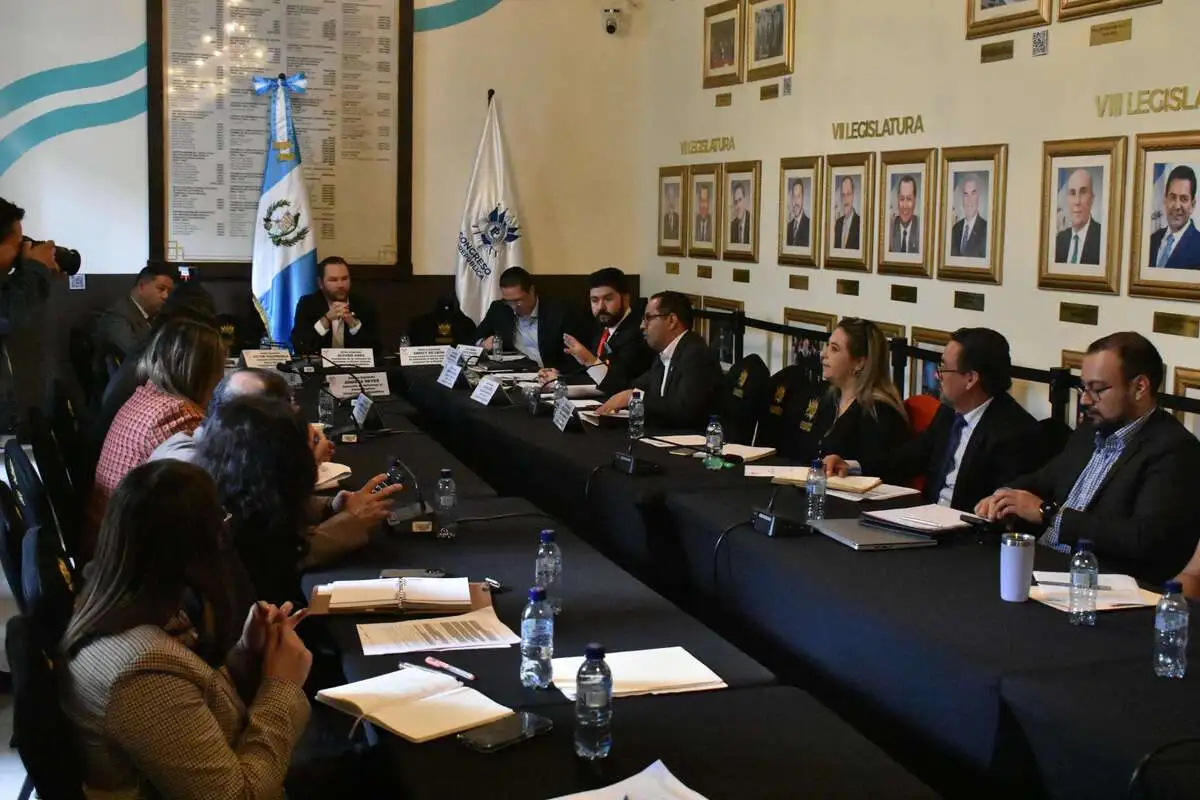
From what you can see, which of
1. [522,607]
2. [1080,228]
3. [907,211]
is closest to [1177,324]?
[1080,228]

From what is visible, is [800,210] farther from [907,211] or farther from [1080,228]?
[1080,228]

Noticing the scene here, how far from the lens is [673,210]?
8.19 metres

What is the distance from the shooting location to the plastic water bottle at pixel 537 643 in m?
2.15

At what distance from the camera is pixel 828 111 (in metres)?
6.29

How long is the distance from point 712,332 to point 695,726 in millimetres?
5645

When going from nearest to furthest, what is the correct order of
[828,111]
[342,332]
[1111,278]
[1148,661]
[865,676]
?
[1148,661], [865,676], [1111,278], [828,111], [342,332]

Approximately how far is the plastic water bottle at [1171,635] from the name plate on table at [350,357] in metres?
4.87

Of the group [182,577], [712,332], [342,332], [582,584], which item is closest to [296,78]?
[342,332]

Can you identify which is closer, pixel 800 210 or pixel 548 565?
pixel 548 565

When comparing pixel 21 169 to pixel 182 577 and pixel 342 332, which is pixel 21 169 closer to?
pixel 342 332

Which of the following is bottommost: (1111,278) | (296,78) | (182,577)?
(182,577)

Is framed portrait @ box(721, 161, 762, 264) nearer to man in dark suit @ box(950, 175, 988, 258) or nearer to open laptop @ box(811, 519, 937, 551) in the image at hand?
man in dark suit @ box(950, 175, 988, 258)

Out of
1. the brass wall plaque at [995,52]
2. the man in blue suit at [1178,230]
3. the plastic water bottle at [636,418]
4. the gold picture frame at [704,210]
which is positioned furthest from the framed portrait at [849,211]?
the man in blue suit at [1178,230]

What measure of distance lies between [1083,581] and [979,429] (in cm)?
145
